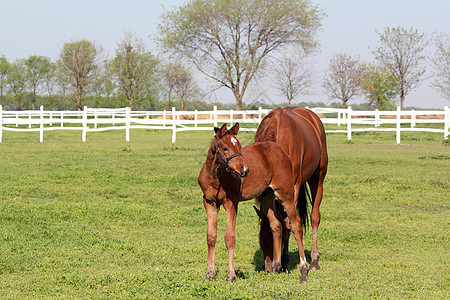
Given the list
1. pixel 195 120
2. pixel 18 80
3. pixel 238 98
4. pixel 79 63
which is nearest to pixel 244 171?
pixel 195 120

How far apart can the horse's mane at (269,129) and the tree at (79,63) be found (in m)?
61.2

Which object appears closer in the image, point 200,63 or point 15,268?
point 15,268

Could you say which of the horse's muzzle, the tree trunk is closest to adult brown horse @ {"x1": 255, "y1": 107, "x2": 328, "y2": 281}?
the horse's muzzle

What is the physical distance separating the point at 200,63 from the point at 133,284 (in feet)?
143

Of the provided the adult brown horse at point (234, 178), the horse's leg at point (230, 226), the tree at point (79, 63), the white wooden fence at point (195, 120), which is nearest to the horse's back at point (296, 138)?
the adult brown horse at point (234, 178)

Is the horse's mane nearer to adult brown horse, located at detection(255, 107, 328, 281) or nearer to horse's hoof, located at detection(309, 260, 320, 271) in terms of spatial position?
adult brown horse, located at detection(255, 107, 328, 281)

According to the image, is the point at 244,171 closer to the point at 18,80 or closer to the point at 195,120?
the point at 195,120

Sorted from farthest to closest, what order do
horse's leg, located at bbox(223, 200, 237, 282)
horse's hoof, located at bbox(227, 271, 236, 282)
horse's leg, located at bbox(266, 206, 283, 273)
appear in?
1. horse's leg, located at bbox(266, 206, 283, 273)
2. horse's hoof, located at bbox(227, 271, 236, 282)
3. horse's leg, located at bbox(223, 200, 237, 282)

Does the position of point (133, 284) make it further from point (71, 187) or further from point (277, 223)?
point (71, 187)

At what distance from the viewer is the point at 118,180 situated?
45.8 ft

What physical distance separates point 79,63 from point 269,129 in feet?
207

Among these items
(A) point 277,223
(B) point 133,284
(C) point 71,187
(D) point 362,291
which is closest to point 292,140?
(A) point 277,223

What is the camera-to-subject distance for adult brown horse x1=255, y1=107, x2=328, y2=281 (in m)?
6.22

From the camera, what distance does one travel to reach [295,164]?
6445mm
